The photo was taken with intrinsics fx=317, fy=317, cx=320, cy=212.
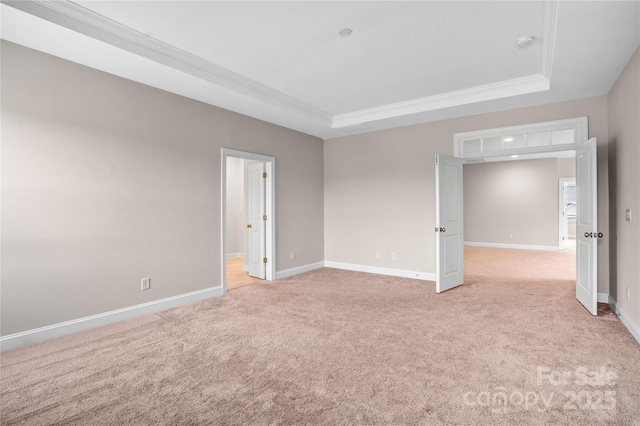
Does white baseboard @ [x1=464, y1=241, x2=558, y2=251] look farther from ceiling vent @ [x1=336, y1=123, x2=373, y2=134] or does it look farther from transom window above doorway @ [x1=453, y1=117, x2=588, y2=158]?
ceiling vent @ [x1=336, y1=123, x2=373, y2=134]

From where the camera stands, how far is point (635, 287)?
3088 mm

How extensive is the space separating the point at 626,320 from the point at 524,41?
3041 millimetres

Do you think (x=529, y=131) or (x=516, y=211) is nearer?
(x=529, y=131)

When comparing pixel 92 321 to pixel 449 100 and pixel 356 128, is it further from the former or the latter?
Answer: pixel 449 100

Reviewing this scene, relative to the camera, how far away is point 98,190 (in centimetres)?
345

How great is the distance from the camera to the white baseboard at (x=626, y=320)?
2.96m

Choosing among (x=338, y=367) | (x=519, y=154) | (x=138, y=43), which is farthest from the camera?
(x=519, y=154)

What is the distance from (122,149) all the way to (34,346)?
212cm

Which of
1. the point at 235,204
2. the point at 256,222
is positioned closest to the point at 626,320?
the point at 256,222

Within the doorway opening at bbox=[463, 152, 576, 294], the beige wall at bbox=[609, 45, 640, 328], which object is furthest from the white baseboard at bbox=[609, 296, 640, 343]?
the doorway opening at bbox=[463, 152, 576, 294]

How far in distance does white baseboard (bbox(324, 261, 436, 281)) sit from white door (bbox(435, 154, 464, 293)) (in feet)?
1.78

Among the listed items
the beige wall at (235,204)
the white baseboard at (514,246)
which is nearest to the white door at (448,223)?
the beige wall at (235,204)

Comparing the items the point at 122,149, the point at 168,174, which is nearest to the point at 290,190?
the point at 168,174

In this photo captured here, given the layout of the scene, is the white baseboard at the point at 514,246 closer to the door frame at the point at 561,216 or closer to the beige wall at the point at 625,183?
the door frame at the point at 561,216
